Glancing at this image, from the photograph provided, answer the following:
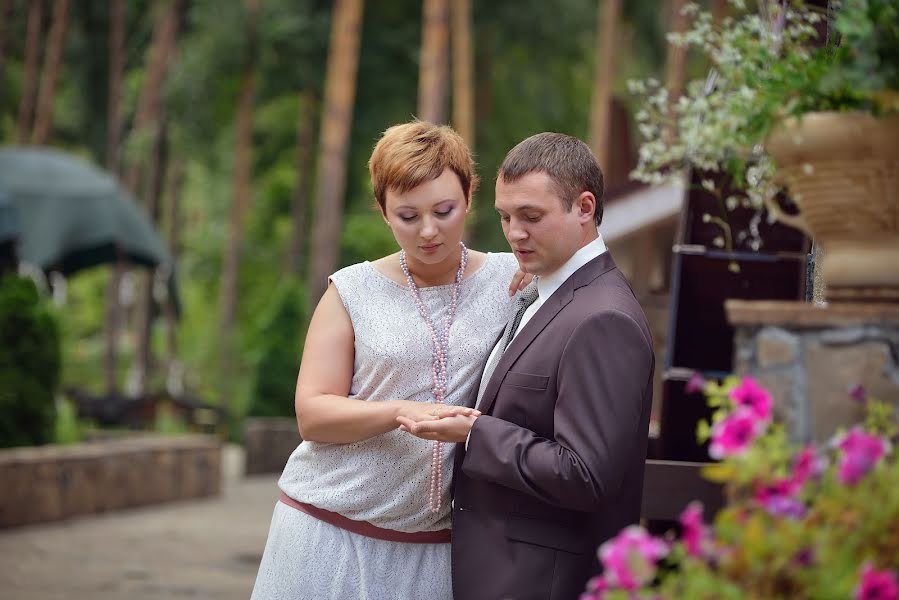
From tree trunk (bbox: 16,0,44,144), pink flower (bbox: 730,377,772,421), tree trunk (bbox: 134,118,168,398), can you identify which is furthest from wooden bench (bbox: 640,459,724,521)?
tree trunk (bbox: 16,0,44,144)

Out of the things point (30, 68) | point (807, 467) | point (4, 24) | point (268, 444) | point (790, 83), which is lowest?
point (268, 444)

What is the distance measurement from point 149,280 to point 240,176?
248cm

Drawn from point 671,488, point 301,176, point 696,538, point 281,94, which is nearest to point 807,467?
point 696,538

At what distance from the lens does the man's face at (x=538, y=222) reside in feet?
8.70

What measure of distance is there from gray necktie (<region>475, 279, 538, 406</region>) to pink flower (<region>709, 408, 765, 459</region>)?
0.93 meters

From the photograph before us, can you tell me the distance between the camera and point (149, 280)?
892 inches

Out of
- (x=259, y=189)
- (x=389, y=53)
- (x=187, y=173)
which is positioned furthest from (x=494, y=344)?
(x=187, y=173)

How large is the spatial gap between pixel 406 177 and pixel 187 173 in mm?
31503

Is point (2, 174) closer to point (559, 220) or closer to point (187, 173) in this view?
point (559, 220)

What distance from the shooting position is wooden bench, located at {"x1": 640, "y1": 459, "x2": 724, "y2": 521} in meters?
3.49

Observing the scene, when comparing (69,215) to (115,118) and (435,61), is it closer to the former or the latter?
(435,61)

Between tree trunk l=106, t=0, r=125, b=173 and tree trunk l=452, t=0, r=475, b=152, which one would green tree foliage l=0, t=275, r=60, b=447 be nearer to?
tree trunk l=452, t=0, r=475, b=152

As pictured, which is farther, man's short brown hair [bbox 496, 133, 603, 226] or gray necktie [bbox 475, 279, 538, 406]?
gray necktie [bbox 475, 279, 538, 406]

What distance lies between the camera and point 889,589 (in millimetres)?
1671
